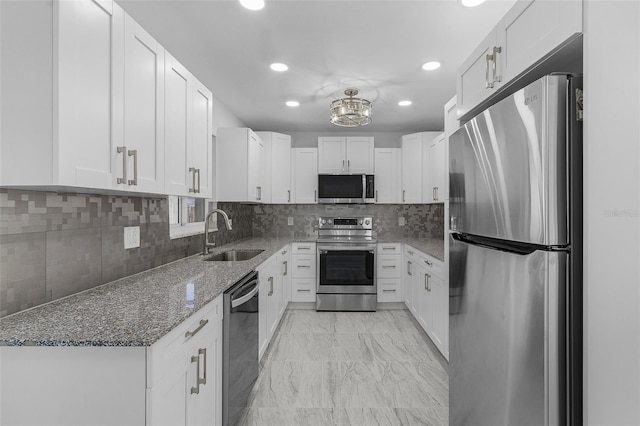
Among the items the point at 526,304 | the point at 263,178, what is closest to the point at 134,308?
the point at 526,304

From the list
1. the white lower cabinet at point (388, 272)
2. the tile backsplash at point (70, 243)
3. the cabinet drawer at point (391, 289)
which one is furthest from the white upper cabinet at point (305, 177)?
the tile backsplash at point (70, 243)

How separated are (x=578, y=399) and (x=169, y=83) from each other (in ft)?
6.97

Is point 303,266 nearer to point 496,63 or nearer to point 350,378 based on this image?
point 350,378

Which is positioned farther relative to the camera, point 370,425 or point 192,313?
point 370,425

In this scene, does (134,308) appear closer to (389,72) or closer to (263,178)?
(389,72)

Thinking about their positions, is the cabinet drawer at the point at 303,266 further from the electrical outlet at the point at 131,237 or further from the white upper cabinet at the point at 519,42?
the white upper cabinet at the point at 519,42

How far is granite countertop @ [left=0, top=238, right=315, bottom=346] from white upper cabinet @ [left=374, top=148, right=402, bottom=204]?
297 centimetres

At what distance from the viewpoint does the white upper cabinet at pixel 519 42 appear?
97cm

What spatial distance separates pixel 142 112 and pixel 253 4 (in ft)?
2.96

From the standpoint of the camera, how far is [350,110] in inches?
119

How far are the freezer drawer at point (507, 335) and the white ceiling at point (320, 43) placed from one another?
1.38m

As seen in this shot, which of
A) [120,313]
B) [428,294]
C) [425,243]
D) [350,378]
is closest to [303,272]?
[425,243]

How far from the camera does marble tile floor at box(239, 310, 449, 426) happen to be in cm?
205

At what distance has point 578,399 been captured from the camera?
40.4 inches
